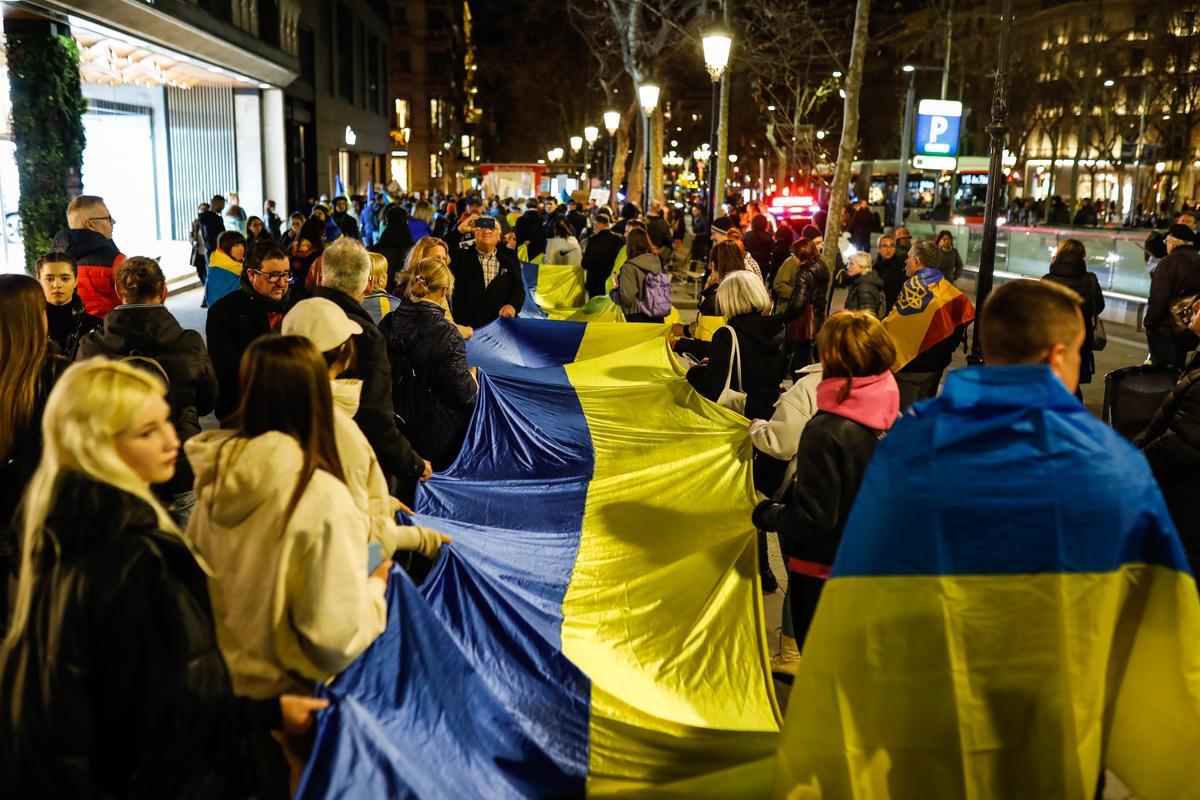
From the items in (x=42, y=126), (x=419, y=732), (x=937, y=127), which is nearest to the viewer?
(x=419, y=732)

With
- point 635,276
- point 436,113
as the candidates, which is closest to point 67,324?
point 635,276

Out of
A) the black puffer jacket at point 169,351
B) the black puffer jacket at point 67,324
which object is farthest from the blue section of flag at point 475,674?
Result: the black puffer jacket at point 67,324

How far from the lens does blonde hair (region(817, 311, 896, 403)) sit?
4.39 m

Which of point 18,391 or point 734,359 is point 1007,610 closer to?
point 734,359

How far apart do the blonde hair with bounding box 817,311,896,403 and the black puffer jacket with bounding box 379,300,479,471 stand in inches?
99.9

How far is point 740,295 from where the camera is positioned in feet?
21.1

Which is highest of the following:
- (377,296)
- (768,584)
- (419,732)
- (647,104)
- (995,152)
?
(647,104)

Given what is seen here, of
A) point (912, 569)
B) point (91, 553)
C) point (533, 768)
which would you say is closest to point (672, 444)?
point (533, 768)

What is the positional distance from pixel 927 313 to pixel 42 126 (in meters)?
12.5

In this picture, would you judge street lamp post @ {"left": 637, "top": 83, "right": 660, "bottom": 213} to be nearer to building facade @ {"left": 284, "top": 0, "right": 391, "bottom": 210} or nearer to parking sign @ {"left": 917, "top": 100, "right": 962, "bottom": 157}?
parking sign @ {"left": 917, "top": 100, "right": 962, "bottom": 157}

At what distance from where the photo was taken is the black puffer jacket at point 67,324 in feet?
20.4

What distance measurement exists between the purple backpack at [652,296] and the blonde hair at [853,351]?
24.4ft

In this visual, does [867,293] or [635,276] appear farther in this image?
[635,276]

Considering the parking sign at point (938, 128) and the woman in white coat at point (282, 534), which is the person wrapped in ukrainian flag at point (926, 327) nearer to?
the woman in white coat at point (282, 534)
